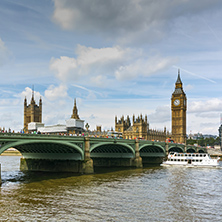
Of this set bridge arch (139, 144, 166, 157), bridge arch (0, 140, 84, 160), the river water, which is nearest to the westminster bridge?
bridge arch (0, 140, 84, 160)

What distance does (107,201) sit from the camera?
3378 cm

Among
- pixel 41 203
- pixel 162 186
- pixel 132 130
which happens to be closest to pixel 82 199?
pixel 41 203

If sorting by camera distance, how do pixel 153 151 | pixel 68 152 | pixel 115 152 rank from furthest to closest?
Answer: pixel 153 151 → pixel 115 152 → pixel 68 152

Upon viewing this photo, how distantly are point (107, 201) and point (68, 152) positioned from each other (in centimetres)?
2887

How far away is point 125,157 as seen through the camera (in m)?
81.5

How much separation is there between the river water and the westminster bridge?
6.93m

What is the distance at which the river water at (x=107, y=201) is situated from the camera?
27688 millimetres

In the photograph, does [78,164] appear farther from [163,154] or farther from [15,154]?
[15,154]

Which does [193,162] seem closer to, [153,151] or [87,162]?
[153,151]

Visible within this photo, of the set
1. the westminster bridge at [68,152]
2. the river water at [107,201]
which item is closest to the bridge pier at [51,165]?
the westminster bridge at [68,152]

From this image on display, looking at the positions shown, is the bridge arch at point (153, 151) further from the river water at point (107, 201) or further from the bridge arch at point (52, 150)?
the river water at point (107, 201)

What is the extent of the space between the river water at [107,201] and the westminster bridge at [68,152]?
6.93 metres

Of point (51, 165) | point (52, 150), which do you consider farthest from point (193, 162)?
point (52, 150)

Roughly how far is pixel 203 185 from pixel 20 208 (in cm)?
2954
